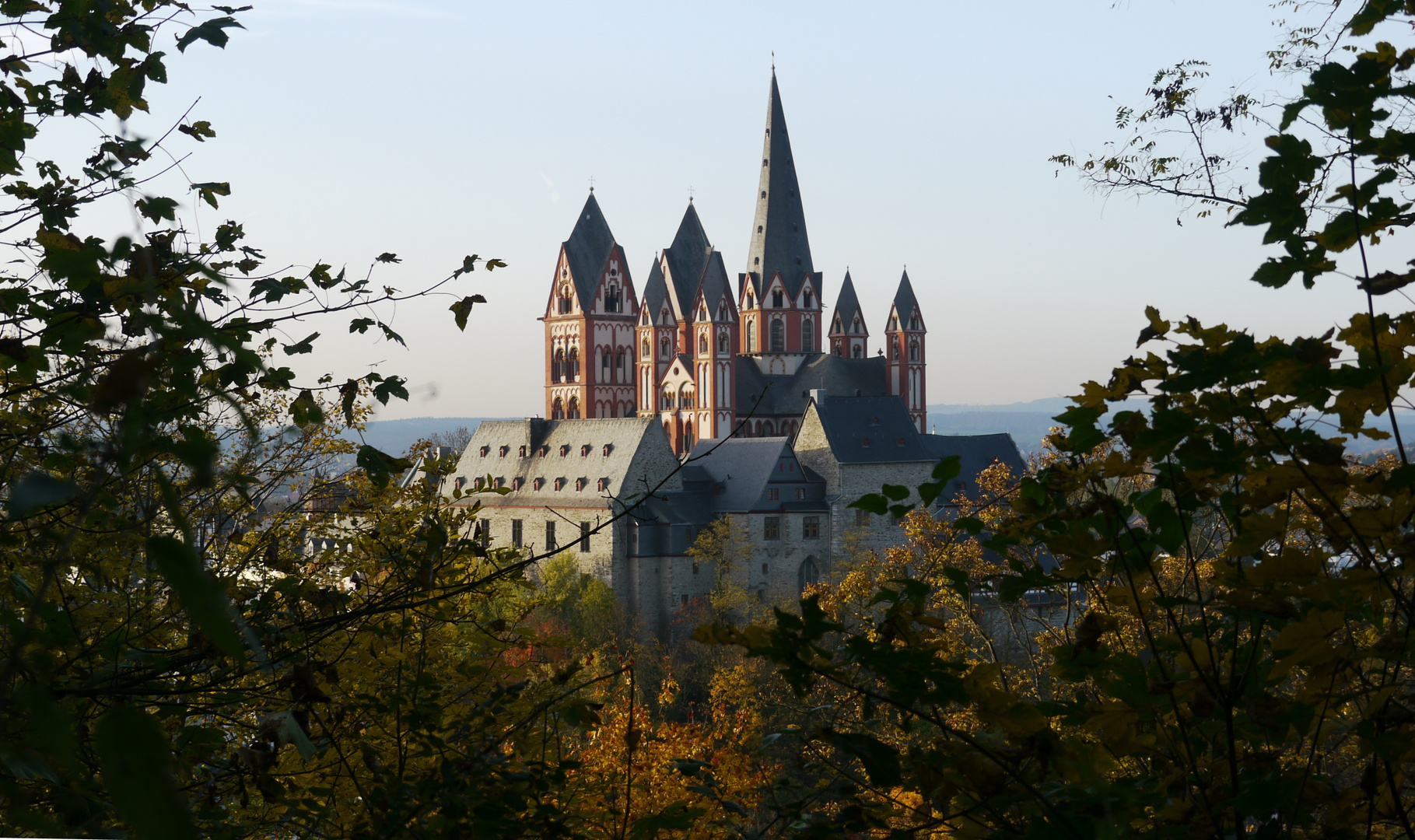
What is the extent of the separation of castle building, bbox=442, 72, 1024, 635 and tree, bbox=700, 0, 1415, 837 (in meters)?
33.4

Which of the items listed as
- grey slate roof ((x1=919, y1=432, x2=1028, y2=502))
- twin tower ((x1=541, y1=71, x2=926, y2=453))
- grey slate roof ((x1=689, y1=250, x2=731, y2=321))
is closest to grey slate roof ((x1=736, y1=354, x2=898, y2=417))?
twin tower ((x1=541, y1=71, x2=926, y2=453))

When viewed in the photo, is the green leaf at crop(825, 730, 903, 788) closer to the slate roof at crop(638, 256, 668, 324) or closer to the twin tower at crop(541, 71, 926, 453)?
the twin tower at crop(541, 71, 926, 453)

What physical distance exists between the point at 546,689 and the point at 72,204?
2.55 meters

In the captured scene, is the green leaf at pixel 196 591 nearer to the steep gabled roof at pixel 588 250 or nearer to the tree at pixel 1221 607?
the tree at pixel 1221 607

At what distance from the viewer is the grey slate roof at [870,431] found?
167 ft

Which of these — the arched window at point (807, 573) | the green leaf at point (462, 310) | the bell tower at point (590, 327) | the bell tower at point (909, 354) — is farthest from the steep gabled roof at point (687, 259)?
the green leaf at point (462, 310)

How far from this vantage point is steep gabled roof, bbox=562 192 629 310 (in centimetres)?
7275

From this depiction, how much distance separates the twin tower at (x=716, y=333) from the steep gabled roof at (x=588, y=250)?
7 centimetres

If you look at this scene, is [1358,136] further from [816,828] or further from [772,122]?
[772,122]

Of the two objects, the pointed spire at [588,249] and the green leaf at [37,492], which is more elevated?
the pointed spire at [588,249]

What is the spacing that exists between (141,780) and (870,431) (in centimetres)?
5179

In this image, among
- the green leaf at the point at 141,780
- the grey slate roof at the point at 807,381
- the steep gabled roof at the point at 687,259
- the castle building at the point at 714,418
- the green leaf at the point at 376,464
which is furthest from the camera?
the steep gabled roof at the point at 687,259

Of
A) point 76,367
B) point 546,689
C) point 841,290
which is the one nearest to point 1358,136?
point 76,367

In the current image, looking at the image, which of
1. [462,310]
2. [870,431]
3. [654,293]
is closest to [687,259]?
[654,293]
